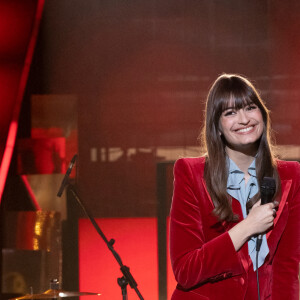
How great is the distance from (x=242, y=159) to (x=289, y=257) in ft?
0.99

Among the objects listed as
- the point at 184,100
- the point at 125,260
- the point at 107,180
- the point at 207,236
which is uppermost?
the point at 184,100

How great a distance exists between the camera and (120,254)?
12.3 ft

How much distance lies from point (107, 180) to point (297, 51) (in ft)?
5.19

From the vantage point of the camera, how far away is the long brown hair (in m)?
1.55

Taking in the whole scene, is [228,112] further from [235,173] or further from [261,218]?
[261,218]

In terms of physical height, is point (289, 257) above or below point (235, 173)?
below

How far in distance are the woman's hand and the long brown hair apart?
8 centimetres

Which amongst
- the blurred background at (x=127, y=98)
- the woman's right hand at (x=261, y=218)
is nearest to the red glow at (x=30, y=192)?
the blurred background at (x=127, y=98)

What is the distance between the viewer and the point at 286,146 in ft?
12.3

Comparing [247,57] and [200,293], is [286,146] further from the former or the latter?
[200,293]

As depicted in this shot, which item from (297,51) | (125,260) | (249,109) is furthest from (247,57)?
(249,109)

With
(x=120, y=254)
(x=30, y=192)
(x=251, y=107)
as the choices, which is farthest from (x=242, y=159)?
(x=30, y=192)

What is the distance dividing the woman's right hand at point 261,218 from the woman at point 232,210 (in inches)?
1.1

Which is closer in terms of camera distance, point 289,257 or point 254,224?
point 254,224
